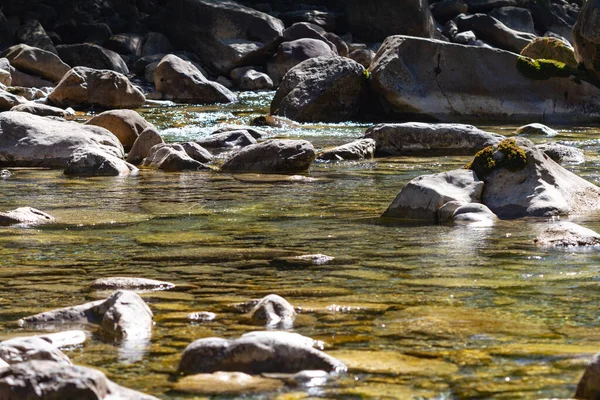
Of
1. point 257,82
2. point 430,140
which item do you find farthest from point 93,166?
point 257,82

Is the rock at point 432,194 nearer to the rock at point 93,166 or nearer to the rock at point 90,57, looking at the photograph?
the rock at point 93,166

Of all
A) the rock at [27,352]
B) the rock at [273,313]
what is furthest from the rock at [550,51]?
the rock at [27,352]

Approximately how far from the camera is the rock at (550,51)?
19.9 m

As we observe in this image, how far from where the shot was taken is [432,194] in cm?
773

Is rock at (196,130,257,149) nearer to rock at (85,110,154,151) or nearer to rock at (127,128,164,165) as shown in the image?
rock at (85,110,154,151)

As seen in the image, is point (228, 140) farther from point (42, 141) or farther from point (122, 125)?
point (42, 141)

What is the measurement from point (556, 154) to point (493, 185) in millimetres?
4770

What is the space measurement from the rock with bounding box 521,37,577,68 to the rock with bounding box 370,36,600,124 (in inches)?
52.3

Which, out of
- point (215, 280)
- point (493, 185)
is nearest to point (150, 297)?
point (215, 280)

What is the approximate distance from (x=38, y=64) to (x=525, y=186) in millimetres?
18076

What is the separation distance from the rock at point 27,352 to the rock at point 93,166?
818cm

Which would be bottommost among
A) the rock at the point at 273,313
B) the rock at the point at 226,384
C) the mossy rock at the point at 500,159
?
the rock at the point at 226,384

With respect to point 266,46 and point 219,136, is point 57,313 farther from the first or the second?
point 266,46

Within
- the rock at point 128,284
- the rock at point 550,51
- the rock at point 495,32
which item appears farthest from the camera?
the rock at point 495,32
